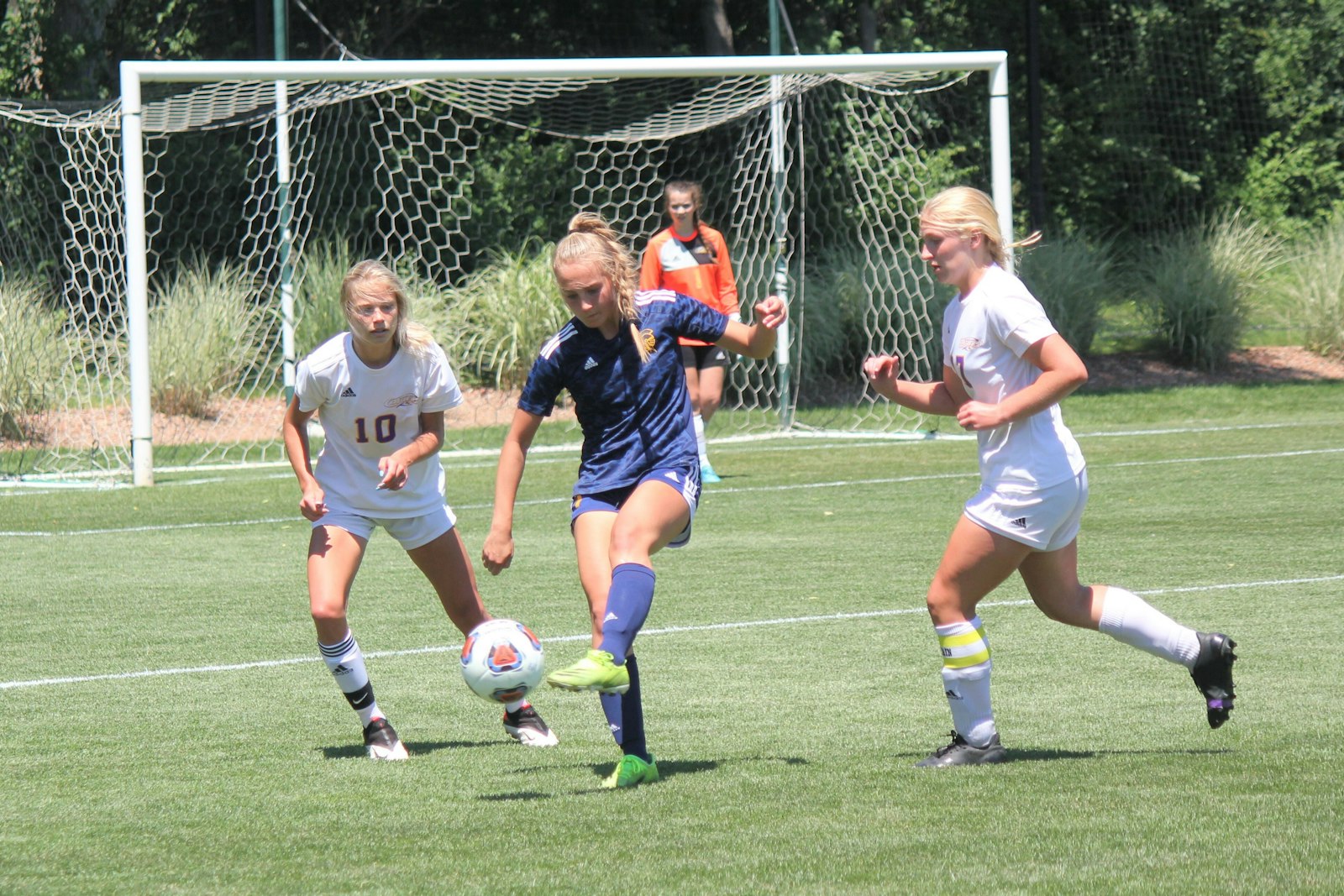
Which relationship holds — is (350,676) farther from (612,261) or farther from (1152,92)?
(1152,92)

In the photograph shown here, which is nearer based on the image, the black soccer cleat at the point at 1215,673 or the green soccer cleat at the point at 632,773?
the green soccer cleat at the point at 632,773

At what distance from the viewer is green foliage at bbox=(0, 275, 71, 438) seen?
16484mm

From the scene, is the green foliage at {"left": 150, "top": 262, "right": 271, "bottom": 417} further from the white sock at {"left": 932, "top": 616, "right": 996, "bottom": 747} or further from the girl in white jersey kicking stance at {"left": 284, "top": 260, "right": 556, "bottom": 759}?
the white sock at {"left": 932, "top": 616, "right": 996, "bottom": 747}

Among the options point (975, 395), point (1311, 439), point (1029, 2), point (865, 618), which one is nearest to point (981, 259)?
point (975, 395)

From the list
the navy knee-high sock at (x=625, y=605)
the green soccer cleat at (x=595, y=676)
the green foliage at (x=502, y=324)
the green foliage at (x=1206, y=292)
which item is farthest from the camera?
the green foliage at (x=1206, y=292)

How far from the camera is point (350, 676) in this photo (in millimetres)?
5598

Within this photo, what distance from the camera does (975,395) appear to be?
17.2 ft

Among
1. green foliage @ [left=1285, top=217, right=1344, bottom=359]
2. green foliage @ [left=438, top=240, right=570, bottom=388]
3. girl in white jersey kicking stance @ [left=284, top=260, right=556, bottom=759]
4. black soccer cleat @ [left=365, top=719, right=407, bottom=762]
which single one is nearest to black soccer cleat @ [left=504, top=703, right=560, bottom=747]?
girl in white jersey kicking stance @ [left=284, top=260, right=556, bottom=759]

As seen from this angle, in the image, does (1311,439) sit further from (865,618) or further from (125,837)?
(125,837)

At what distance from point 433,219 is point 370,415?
55.2ft

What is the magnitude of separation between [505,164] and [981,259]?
56.4ft

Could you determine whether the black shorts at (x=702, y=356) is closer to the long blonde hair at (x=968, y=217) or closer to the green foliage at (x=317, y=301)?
the green foliage at (x=317, y=301)

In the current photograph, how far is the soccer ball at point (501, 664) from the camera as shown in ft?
16.6

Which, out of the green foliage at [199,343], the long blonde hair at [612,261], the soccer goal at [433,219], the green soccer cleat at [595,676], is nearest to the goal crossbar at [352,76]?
the soccer goal at [433,219]
